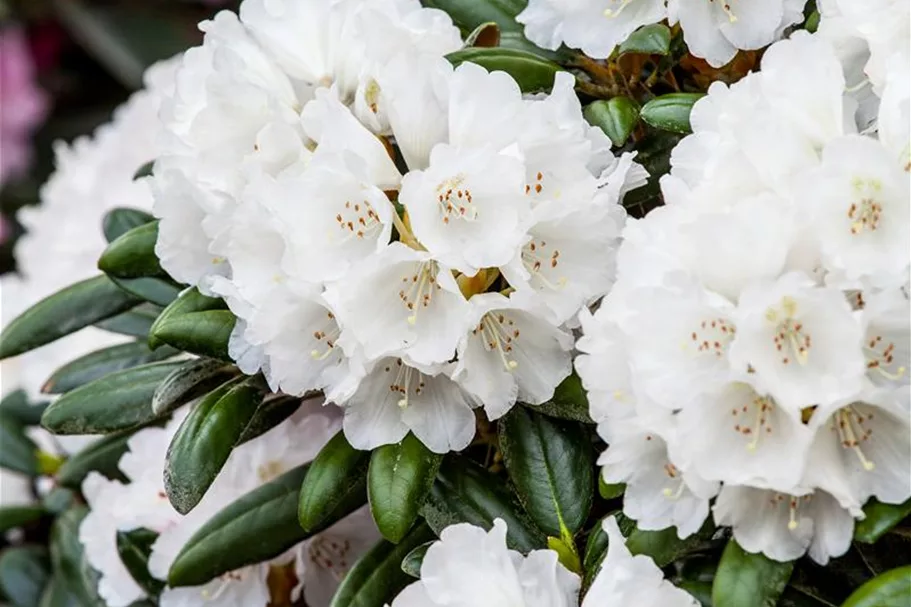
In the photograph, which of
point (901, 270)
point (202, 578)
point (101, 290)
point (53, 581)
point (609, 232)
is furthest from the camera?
point (53, 581)

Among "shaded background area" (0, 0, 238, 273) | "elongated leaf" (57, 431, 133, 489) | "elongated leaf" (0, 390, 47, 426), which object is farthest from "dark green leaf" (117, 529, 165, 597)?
"shaded background area" (0, 0, 238, 273)

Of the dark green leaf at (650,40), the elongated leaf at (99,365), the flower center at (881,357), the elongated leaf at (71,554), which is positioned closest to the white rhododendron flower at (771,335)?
the flower center at (881,357)

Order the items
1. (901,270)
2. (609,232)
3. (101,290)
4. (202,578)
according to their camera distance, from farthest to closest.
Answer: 1. (101,290)
2. (202,578)
3. (609,232)
4. (901,270)

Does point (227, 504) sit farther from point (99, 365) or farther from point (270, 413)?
point (99, 365)

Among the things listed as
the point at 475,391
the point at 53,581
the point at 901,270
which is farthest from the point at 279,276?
the point at 53,581

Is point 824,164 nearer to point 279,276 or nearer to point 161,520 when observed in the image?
point 279,276
